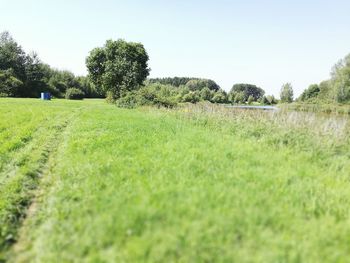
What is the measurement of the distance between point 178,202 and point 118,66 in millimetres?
42910

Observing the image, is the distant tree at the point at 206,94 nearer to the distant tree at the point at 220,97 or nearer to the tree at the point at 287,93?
the distant tree at the point at 220,97

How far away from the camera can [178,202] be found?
4418mm

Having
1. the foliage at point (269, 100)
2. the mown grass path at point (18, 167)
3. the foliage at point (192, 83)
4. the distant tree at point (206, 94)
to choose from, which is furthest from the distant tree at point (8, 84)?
the foliage at point (269, 100)

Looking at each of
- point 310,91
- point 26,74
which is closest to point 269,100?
point 310,91

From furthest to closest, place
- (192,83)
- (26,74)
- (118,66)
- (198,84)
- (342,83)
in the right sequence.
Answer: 1. (198,84)
2. (192,83)
3. (26,74)
4. (342,83)
5. (118,66)

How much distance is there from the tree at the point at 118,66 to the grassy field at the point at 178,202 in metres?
35.0

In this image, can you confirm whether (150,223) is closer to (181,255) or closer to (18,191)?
(181,255)

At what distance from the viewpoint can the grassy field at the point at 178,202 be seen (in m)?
3.54

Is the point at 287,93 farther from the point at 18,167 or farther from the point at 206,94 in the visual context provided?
the point at 18,167

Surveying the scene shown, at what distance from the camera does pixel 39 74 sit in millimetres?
69938

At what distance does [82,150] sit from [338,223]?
6428 mm

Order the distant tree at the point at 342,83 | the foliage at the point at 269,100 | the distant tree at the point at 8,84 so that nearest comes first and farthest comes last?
the distant tree at the point at 342,83 < the distant tree at the point at 8,84 < the foliage at the point at 269,100

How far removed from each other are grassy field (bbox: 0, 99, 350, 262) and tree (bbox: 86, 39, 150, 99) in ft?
115

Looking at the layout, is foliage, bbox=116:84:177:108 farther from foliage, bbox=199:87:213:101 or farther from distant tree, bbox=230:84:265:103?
distant tree, bbox=230:84:265:103
